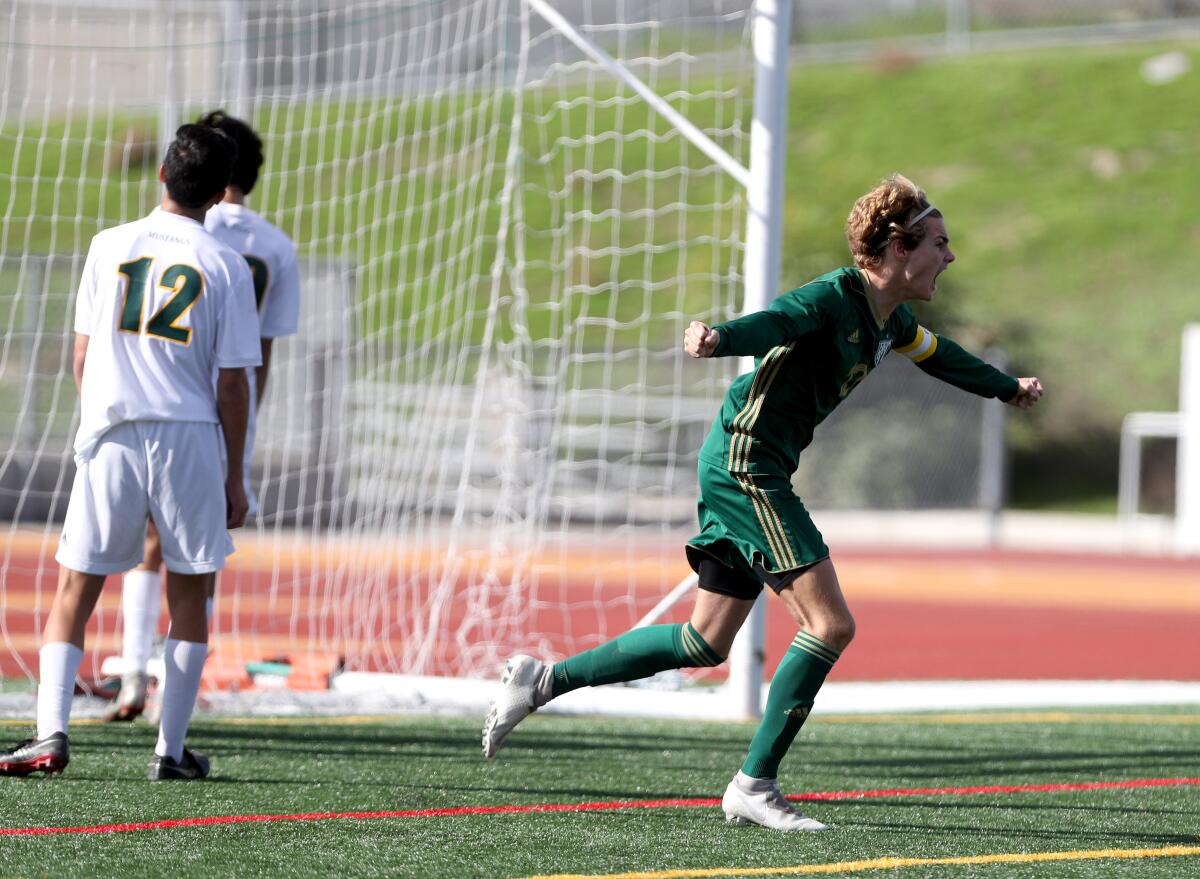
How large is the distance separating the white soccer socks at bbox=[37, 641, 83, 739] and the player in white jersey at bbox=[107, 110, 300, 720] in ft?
4.53

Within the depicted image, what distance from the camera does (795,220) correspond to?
104 feet

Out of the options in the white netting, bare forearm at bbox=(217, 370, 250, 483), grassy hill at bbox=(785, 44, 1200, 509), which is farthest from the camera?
grassy hill at bbox=(785, 44, 1200, 509)

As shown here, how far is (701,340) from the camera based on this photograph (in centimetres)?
393

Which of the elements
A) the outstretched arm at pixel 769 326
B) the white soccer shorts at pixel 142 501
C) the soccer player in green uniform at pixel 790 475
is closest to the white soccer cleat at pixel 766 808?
the soccer player in green uniform at pixel 790 475

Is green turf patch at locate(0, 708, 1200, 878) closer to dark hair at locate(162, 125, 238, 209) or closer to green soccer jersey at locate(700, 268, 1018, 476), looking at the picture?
green soccer jersey at locate(700, 268, 1018, 476)

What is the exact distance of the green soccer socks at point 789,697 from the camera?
14.7 feet

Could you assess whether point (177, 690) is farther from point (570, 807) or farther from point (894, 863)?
point (894, 863)

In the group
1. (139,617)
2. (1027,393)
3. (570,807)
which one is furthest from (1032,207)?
(570,807)

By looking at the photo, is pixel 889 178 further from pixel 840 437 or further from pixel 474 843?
pixel 840 437

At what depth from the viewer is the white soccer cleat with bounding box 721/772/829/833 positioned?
177 inches

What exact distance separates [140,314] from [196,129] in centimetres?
59

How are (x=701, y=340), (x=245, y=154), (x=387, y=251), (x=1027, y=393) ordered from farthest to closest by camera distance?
(x=387, y=251) → (x=245, y=154) → (x=1027, y=393) → (x=701, y=340)

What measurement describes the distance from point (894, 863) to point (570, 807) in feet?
3.67

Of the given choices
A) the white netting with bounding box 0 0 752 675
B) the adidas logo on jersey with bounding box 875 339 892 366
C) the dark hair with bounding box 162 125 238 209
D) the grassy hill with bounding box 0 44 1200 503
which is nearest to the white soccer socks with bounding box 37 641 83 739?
the dark hair with bounding box 162 125 238 209
